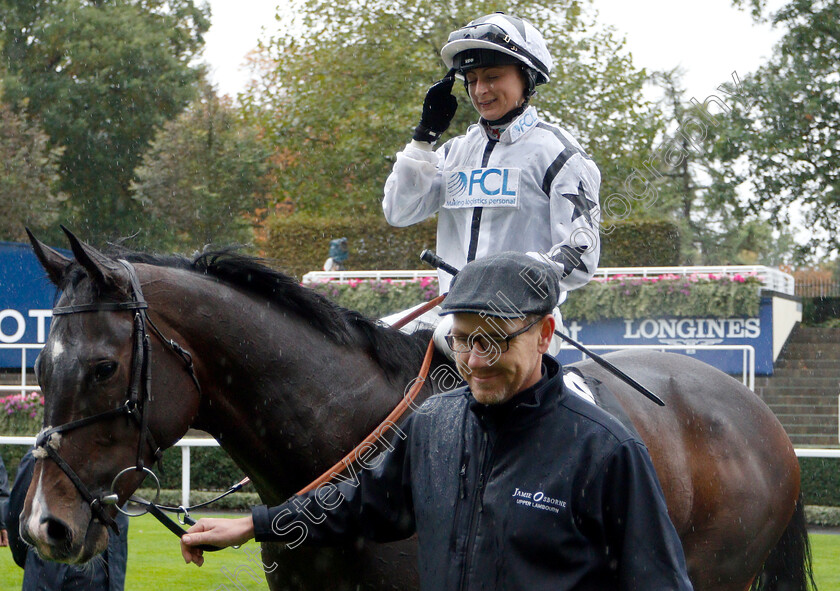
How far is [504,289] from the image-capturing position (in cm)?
176

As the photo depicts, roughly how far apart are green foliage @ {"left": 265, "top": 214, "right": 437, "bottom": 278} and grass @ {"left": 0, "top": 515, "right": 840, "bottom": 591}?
37.5 ft

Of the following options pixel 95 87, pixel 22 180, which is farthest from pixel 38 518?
pixel 95 87

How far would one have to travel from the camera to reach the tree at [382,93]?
19609 millimetres

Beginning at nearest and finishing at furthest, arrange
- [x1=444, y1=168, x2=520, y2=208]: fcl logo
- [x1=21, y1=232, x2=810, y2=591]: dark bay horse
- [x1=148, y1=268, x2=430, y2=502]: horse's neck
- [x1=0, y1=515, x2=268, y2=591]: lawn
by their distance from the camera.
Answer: [x1=21, y1=232, x2=810, y2=591]: dark bay horse
[x1=148, y1=268, x2=430, y2=502]: horse's neck
[x1=444, y1=168, x2=520, y2=208]: fcl logo
[x1=0, y1=515, x2=268, y2=591]: lawn

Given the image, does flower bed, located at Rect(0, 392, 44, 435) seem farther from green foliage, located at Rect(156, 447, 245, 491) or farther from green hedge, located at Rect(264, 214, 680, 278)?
green hedge, located at Rect(264, 214, 680, 278)

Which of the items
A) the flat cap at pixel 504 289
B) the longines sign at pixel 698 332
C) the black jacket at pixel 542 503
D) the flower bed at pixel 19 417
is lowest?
→ the flower bed at pixel 19 417

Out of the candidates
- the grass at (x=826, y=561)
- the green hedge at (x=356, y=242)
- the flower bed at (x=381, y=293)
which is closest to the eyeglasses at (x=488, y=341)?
the grass at (x=826, y=561)

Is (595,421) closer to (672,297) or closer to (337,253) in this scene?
(672,297)

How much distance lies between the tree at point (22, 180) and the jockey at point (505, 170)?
2226cm

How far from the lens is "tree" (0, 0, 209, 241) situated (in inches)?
1147

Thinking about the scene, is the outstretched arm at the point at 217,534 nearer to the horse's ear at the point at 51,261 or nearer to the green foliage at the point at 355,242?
the horse's ear at the point at 51,261

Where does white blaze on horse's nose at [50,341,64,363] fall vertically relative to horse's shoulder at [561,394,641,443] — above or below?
above

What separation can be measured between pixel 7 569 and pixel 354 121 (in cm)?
1489

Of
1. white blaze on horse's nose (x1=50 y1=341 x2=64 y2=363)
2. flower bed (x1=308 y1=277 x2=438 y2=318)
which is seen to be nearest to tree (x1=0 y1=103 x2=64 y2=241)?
flower bed (x1=308 y1=277 x2=438 y2=318)
